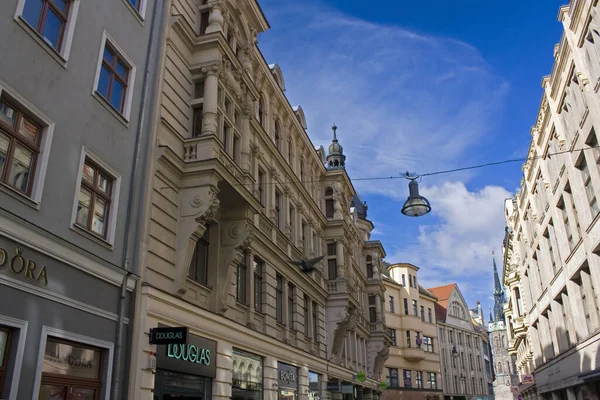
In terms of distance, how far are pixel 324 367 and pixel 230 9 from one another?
676 inches

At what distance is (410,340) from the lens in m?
61.8

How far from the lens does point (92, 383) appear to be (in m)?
11.1

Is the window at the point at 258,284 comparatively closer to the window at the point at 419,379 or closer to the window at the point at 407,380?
the window at the point at 407,380

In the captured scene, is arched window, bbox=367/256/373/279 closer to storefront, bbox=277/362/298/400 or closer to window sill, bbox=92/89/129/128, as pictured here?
storefront, bbox=277/362/298/400

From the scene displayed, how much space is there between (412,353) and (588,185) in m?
42.7

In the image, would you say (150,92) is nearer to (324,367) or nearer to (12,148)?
(12,148)

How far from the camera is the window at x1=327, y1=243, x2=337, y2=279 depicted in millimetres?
31081

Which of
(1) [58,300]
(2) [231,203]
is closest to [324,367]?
(2) [231,203]

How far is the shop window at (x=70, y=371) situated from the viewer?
1000 cm

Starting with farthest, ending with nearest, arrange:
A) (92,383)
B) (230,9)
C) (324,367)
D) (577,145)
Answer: (324,367), (577,145), (230,9), (92,383)

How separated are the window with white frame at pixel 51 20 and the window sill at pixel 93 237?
3.49 meters

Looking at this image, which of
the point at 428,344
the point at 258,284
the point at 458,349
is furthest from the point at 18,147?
the point at 458,349

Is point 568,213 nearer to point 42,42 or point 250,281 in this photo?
point 250,281

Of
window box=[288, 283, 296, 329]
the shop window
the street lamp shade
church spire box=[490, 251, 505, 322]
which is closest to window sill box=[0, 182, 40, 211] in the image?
the shop window
